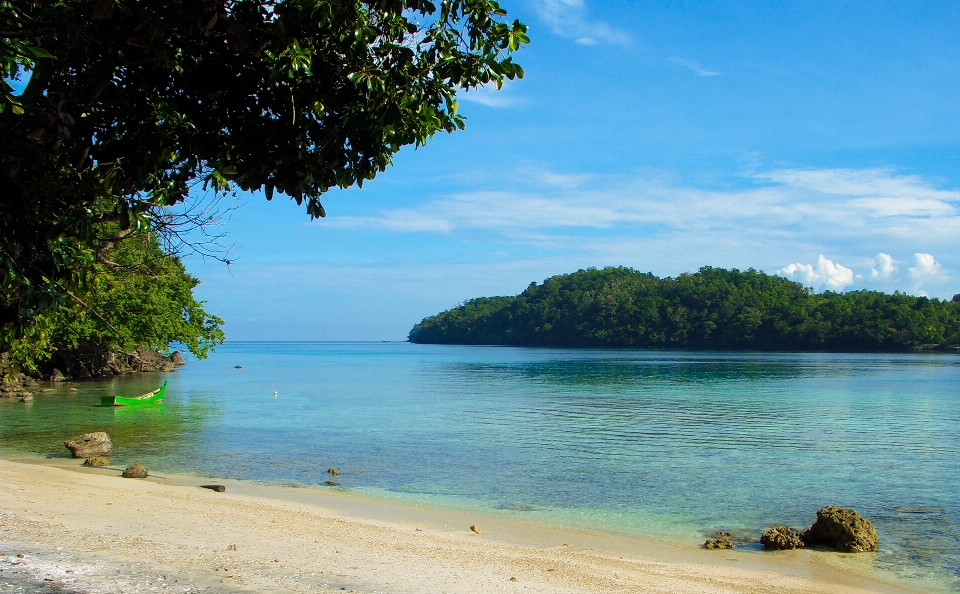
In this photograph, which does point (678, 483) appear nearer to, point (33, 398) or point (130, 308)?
point (33, 398)

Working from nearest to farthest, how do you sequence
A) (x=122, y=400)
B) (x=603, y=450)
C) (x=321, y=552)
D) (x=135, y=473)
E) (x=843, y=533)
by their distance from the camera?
(x=321, y=552)
(x=843, y=533)
(x=135, y=473)
(x=603, y=450)
(x=122, y=400)

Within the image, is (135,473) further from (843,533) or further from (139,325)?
(139,325)

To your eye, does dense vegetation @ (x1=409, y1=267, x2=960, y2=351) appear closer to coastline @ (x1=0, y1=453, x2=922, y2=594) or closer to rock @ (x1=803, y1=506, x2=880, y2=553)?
rock @ (x1=803, y1=506, x2=880, y2=553)

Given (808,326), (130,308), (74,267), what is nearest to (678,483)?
(74,267)

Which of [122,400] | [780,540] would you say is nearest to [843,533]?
[780,540]

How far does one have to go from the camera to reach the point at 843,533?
1073cm

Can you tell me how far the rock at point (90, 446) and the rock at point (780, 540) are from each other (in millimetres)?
15225

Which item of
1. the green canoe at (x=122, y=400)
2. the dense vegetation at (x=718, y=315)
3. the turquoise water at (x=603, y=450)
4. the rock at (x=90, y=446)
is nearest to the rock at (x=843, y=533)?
the turquoise water at (x=603, y=450)

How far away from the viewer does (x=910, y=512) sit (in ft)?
44.1

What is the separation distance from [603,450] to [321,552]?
1327cm

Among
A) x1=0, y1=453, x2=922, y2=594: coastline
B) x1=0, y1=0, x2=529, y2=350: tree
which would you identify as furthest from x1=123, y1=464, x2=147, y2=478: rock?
x1=0, y1=0, x2=529, y2=350: tree

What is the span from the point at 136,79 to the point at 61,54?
654 millimetres

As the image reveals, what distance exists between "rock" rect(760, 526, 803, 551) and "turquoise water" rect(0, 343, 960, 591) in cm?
104

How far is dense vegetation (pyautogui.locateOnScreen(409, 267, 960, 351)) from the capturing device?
111 metres
